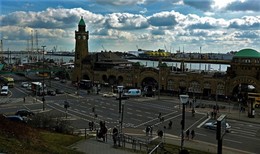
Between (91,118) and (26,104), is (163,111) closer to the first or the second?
(91,118)

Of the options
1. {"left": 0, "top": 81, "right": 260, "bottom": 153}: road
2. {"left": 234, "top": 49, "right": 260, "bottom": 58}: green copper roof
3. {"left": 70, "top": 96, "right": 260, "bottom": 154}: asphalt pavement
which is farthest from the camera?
{"left": 234, "top": 49, "right": 260, "bottom": 58}: green copper roof

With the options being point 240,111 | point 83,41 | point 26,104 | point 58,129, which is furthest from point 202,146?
point 83,41

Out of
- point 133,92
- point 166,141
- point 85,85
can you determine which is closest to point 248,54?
point 133,92

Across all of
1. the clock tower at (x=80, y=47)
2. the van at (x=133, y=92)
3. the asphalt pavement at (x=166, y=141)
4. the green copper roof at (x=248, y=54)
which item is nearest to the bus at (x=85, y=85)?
the clock tower at (x=80, y=47)

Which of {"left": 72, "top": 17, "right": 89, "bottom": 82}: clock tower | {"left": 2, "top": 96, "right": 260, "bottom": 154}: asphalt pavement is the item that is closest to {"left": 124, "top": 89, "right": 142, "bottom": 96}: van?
{"left": 2, "top": 96, "right": 260, "bottom": 154}: asphalt pavement

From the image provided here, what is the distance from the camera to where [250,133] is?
130 feet

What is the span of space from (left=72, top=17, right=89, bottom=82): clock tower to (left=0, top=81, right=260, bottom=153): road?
1240 inches

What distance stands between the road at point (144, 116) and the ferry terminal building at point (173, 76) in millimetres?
7519

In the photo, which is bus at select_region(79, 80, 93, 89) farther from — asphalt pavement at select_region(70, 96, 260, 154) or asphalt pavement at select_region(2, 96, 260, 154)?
asphalt pavement at select_region(70, 96, 260, 154)

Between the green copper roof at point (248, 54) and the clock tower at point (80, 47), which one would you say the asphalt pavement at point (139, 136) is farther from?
the clock tower at point (80, 47)

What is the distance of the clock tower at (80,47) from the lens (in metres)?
102

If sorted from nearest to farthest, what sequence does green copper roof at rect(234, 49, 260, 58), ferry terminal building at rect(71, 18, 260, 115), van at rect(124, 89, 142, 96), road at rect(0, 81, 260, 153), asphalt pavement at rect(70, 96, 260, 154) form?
asphalt pavement at rect(70, 96, 260, 154)
road at rect(0, 81, 260, 153)
ferry terminal building at rect(71, 18, 260, 115)
green copper roof at rect(234, 49, 260, 58)
van at rect(124, 89, 142, 96)

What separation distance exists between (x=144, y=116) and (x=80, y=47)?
59987mm

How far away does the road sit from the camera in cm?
3695
